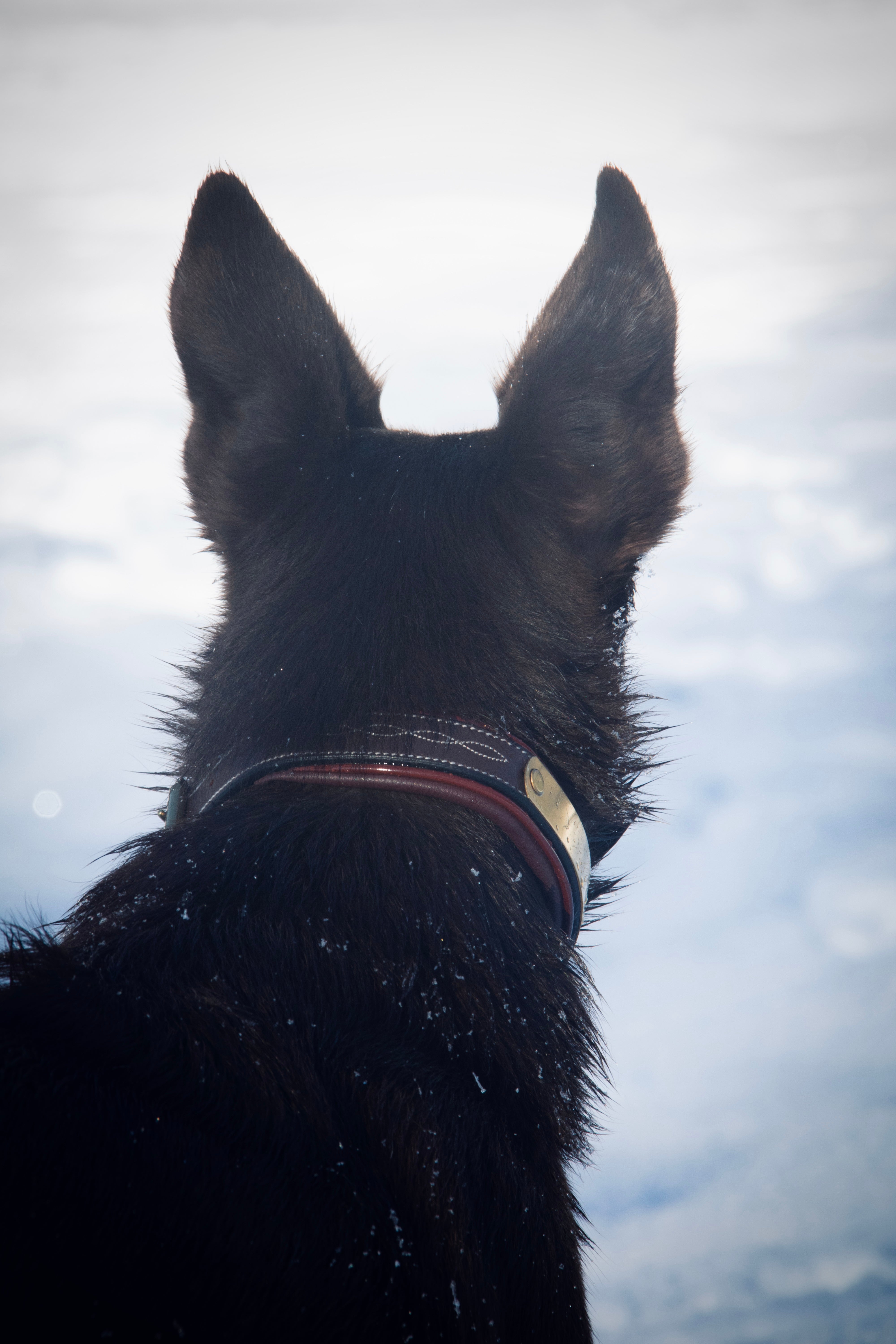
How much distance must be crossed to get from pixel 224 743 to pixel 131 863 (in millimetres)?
295

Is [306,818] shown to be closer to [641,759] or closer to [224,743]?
[224,743]

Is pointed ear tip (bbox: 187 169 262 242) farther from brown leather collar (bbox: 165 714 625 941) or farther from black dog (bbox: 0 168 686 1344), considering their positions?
brown leather collar (bbox: 165 714 625 941)

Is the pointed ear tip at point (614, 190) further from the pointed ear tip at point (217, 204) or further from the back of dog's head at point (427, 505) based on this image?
the pointed ear tip at point (217, 204)

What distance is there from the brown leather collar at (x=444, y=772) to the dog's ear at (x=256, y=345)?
2.26 ft

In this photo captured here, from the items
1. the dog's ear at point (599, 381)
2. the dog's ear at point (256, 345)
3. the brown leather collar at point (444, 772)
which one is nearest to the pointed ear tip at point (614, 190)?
the dog's ear at point (599, 381)

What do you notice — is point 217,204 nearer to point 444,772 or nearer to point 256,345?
point 256,345

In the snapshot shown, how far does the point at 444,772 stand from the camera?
180 centimetres

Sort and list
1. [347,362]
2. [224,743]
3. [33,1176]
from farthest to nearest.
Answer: [347,362]
[224,743]
[33,1176]

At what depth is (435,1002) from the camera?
5.37 feet

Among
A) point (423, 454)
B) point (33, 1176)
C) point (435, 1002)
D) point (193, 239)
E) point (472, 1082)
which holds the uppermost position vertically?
point (193, 239)

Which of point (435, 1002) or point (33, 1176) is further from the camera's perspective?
point (435, 1002)

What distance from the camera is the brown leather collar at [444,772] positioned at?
1797 mm

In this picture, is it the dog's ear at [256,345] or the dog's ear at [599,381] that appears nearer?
the dog's ear at [599,381]

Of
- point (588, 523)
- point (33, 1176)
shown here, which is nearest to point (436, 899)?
point (33, 1176)
